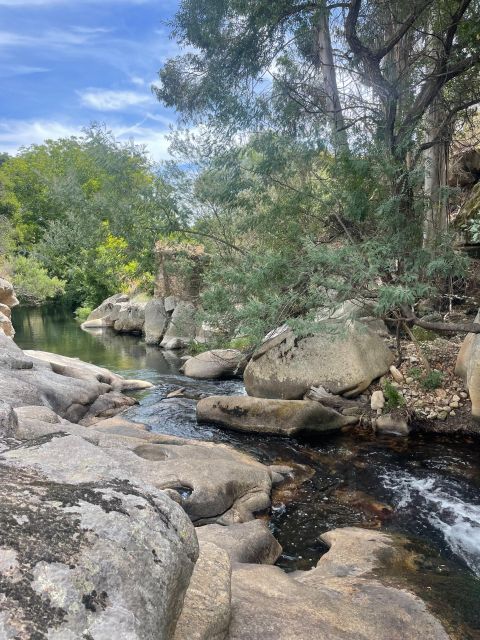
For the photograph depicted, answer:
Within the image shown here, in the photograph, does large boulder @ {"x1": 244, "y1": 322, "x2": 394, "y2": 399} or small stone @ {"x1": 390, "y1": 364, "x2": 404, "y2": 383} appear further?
large boulder @ {"x1": 244, "y1": 322, "x2": 394, "y2": 399}

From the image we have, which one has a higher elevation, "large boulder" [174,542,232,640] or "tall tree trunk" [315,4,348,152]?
"tall tree trunk" [315,4,348,152]

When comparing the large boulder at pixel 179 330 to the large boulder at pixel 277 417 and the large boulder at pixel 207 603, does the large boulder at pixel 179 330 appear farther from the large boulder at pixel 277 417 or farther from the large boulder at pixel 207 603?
the large boulder at pixel 207 603

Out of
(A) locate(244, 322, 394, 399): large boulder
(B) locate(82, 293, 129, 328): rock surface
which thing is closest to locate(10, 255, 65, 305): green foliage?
(B) locate(82, 293, 129, 328): rock surface

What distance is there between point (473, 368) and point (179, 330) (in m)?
10.4

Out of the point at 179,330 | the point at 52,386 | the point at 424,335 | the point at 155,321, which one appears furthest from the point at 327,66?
the point at 155,321

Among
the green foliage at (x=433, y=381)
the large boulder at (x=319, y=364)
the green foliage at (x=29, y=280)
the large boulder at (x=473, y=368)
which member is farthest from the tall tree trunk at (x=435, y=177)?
the green foliage at (x=29, y=280)

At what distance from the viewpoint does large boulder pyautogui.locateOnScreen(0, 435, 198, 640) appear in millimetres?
1527

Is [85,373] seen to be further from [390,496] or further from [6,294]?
[390,496]

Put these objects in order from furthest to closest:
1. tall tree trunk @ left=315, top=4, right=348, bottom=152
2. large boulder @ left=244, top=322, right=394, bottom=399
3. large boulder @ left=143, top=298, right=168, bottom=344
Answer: large boulder @ left=143, top=298, right=168, bottom=344, tall tree trunk @ left=315, top=4, right=348, bottom=152, large boulder @ left=244, top=322, right=394, bottom=399

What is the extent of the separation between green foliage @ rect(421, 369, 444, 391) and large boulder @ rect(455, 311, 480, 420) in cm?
39

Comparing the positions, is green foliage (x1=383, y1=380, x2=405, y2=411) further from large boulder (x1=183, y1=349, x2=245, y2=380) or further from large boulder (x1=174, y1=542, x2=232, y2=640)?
large boulder (x1=174, y1=542, x2=232, y2=640)

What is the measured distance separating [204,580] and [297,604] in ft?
2.68

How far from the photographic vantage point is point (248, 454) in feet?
25.7

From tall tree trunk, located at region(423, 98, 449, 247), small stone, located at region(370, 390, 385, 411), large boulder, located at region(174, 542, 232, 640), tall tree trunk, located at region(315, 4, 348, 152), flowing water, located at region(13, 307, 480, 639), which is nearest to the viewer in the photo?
large boulder, located at region(174, 542, 232, 640)
